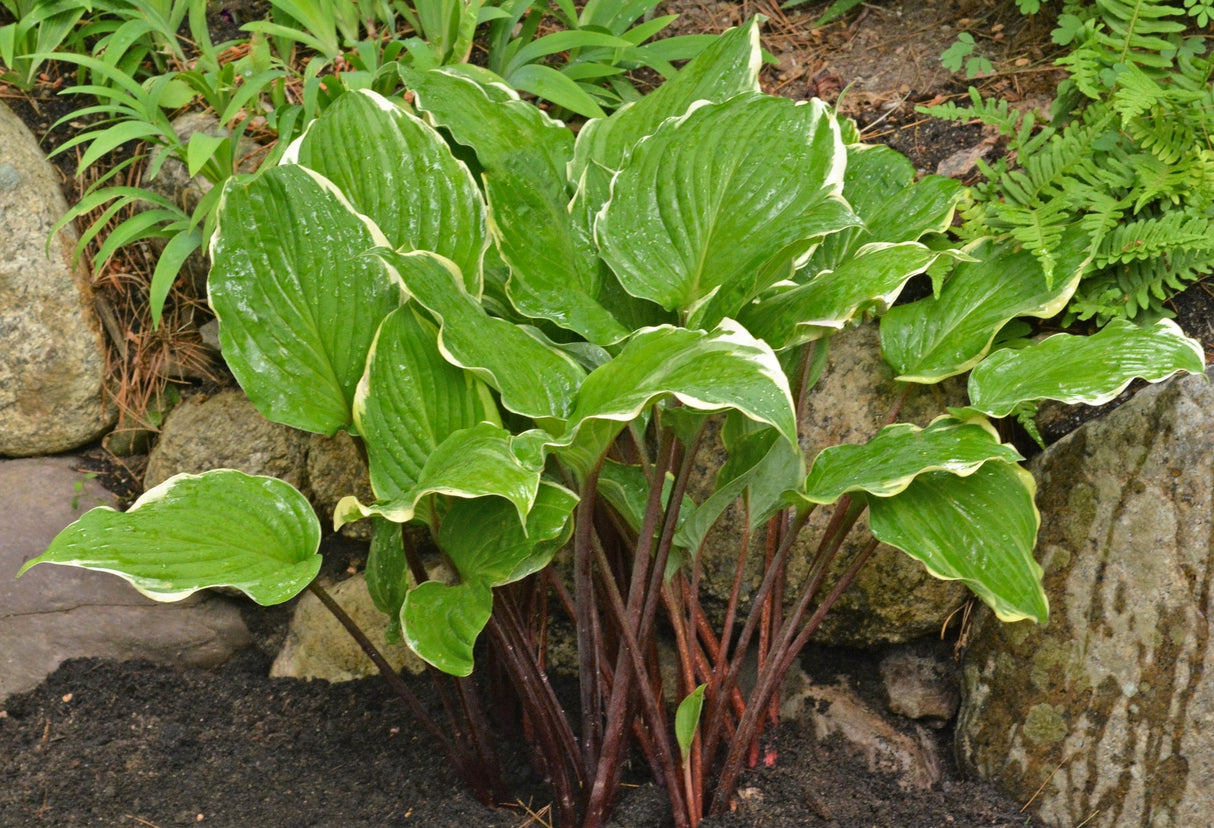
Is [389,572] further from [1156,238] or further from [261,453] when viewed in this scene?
[1156,238]

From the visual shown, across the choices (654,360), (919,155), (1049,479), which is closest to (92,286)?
(654,360)

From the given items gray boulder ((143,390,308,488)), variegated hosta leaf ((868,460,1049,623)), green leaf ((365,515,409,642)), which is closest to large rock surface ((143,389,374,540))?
gray boulder ((143,390,308,488))

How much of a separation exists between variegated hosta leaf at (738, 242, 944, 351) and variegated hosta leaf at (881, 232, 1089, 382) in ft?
0.84

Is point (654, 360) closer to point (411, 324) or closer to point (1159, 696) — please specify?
point (411, 324)

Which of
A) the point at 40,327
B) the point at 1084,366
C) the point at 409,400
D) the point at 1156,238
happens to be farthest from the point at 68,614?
the point at 1156,238

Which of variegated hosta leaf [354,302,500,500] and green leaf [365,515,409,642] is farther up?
variegated hosta leaf [354,302,500,500]

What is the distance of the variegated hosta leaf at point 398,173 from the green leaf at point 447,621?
575mm

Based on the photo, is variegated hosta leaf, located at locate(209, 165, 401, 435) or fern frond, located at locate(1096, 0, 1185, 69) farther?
fern frond, located at locate(1096, 0, 1185, 69)

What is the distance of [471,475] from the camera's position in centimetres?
143

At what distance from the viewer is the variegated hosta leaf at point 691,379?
4.47ft

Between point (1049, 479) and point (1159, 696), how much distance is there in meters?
0.44

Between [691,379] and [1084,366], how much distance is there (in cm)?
73

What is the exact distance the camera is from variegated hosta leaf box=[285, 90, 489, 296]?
1.84 metres

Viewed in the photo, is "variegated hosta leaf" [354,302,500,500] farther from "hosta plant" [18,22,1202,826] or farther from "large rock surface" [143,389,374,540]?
"large rock surface" [143,389,374,540]
